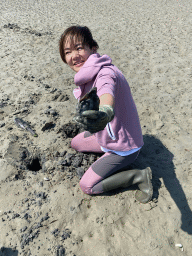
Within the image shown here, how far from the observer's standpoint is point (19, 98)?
147 inches

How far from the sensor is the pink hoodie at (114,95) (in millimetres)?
1694

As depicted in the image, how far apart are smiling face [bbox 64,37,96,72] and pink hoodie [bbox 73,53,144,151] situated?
0.14m

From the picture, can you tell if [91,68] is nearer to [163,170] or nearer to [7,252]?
[163,170]

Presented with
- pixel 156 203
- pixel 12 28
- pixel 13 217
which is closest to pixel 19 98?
pixel 13 217

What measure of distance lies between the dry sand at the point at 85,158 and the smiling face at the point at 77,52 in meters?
1.21

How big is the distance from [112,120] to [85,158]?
0.91 meters

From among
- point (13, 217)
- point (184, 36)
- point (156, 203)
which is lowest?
point (13, 217)

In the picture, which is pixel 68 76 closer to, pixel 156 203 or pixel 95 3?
pixel 156 203

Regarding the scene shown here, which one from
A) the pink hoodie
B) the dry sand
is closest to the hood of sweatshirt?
the pink hoodie

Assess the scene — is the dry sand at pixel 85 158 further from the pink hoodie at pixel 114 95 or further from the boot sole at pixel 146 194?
the pink hoodie at pixel 114 95

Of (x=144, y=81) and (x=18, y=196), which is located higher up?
(x=144, y=81)

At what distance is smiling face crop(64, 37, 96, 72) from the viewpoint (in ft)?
6.46

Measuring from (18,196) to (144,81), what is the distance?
10.3ft

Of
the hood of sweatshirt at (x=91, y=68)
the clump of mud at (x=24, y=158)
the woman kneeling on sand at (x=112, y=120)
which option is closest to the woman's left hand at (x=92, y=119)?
the woman kneeling on sand at (x=112, y=120)
